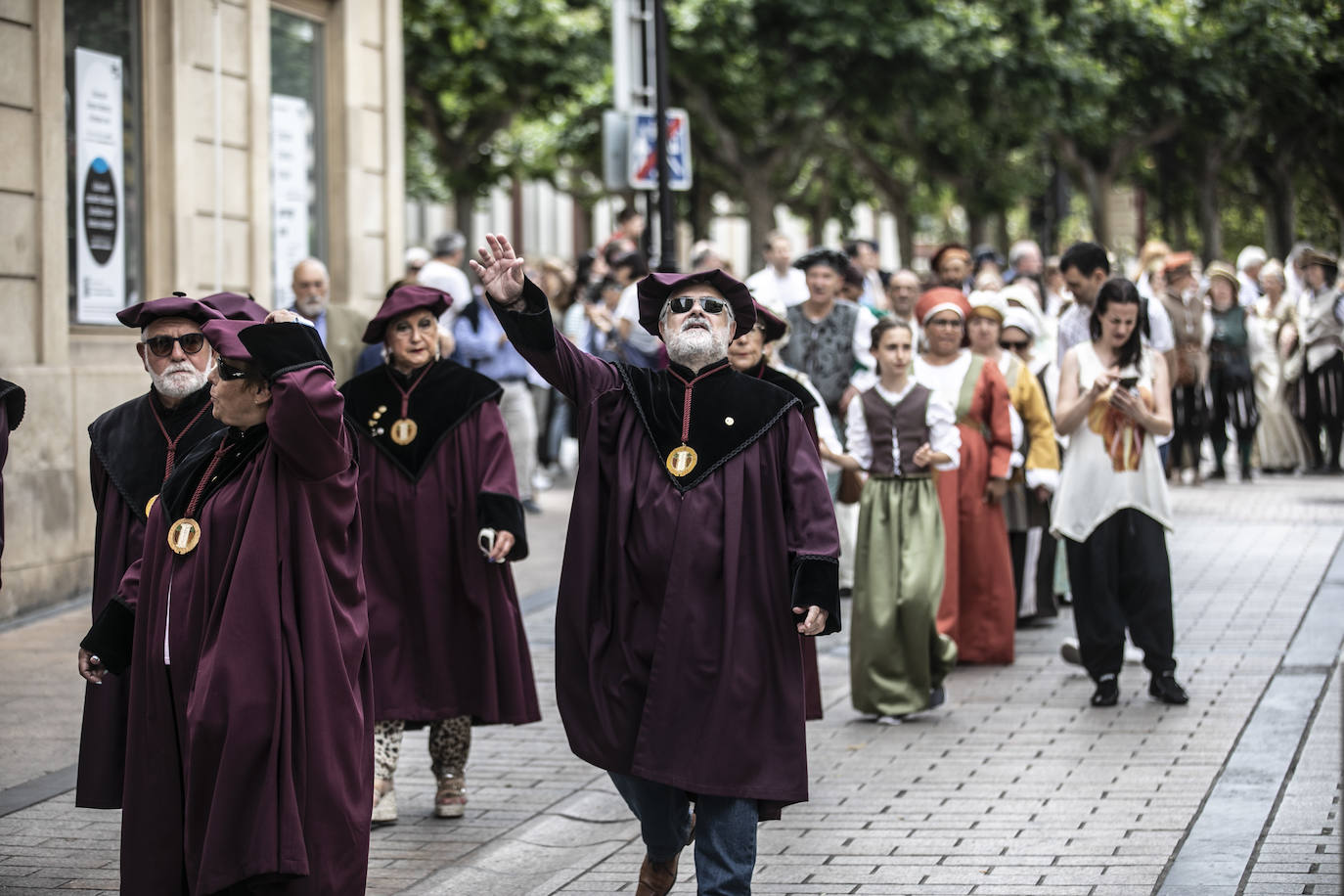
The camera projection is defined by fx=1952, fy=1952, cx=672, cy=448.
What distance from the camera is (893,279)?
502 inches

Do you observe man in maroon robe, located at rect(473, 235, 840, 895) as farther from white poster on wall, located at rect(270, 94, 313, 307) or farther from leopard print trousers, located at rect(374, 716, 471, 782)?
white poster on wall, located at rect(270, 94, 313, 307)

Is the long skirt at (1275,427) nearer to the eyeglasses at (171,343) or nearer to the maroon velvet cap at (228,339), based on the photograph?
the eyeglasses at (171,343)

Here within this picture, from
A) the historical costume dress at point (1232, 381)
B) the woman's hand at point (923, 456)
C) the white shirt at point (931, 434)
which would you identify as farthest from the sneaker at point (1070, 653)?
the historical costume dress at point (1232, 381)

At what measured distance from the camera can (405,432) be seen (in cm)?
689

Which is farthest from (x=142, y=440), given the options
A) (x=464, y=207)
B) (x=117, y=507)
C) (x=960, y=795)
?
(x=464, y=207)

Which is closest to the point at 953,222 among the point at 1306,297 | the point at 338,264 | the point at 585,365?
the point at 1306,297

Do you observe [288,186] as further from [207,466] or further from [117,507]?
[207,466]

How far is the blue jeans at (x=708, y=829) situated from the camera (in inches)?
205

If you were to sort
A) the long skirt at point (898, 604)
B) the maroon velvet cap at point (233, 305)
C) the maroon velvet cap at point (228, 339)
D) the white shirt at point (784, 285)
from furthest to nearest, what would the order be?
the white shirt at point (784, 285) < the long skirt at point (898, 604) < the maroon velvet cap at point (233, 305) < the maroon velvet cap at point (228, 339)

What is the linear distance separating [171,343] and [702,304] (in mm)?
1526

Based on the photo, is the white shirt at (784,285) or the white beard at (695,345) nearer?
the white beard at (695,345)

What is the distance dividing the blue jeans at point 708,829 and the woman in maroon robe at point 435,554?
4.77 feet

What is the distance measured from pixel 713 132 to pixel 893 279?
16.9 metres

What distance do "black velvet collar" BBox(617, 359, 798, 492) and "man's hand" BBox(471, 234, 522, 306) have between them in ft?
1.46
